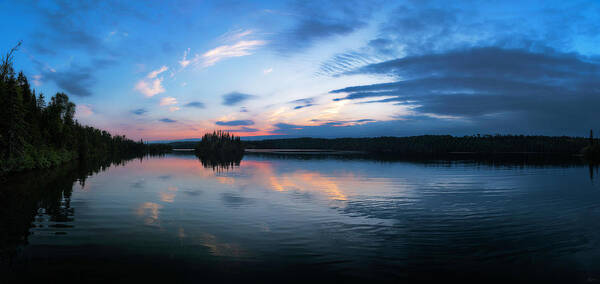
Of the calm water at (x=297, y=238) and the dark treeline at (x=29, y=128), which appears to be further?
the dark treeline at (x=29, y=128)

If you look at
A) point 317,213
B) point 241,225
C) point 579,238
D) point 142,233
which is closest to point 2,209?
point 142,233

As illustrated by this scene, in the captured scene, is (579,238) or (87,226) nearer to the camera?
(579,238)

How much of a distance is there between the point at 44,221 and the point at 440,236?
20.2 m

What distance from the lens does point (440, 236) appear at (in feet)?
52.1

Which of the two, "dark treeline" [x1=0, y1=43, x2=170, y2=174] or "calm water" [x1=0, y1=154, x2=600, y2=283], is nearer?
"calm water" [x1=0, y1=154, x2=600, y2=283]

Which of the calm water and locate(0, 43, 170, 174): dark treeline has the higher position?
locate(0, 43, 170, 174): dark treeline

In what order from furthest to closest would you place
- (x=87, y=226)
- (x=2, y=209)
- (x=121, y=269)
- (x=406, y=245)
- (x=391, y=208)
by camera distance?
(x=391, y=208), (x=2, y=209), (x=87, y=226), (x=406, y=245), (x=121, y=269)

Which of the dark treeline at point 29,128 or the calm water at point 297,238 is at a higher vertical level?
the dark treeline at point 29,128

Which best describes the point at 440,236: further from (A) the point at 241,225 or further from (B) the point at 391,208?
(A) the point at 241,225

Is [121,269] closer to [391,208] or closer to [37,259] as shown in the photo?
[37,259]

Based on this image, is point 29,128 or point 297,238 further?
point 29,128

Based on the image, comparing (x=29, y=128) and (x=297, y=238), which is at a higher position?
(x=29, y=128)

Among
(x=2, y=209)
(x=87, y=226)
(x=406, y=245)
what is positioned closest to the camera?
(x=406, y=245)

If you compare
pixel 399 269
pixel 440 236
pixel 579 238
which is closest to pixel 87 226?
pixel 399 269
